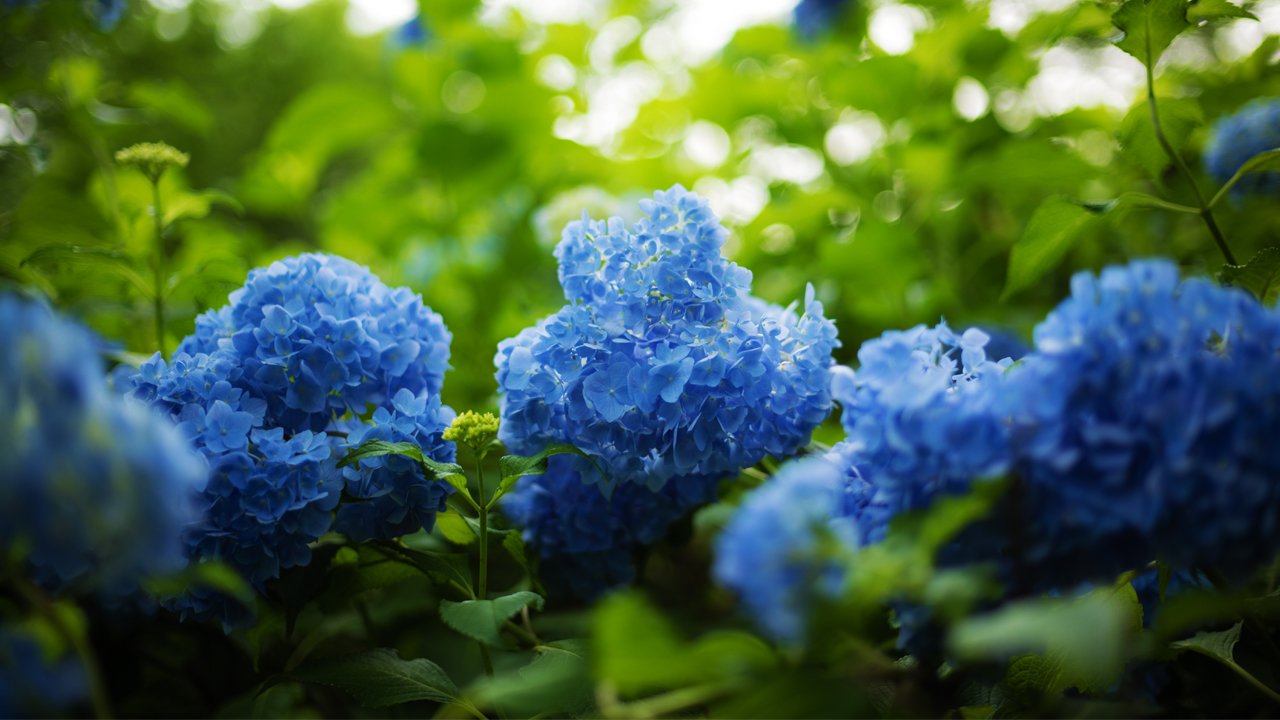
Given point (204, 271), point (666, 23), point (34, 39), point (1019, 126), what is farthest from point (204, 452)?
point (666, 23)

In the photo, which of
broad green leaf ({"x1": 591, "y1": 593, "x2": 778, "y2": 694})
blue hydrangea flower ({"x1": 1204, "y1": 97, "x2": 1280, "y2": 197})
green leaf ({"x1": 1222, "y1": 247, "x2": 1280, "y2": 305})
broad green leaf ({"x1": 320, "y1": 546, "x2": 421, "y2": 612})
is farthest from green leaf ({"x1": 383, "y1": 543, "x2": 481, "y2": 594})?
blue hydrangea flower ({"x1": 1204, "y1": 97, "x2": 1280, "y2": 197})

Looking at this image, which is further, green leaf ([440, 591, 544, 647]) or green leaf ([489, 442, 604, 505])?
green leaf ([489, 442, 604, 505])

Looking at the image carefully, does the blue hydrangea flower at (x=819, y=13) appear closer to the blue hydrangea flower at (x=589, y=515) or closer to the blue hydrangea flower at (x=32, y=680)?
the blue hydrangea flower at (x=589, y=515)

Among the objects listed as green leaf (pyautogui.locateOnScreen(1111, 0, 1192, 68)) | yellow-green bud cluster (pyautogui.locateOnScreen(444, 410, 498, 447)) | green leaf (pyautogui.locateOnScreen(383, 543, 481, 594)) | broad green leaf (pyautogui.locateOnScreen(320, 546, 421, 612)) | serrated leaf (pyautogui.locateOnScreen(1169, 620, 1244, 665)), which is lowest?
serrated leaf (pyautogui.locateOnScreen(1169, 620, 1244, 665))

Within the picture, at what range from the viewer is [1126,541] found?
0.79 metres

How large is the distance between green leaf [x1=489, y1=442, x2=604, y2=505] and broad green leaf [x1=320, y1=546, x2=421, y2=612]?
283 mm

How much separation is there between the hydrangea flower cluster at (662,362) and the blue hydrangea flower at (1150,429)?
407 mm

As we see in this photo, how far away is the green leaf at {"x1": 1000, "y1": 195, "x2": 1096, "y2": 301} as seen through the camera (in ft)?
4.16

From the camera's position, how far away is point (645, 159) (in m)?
3.10

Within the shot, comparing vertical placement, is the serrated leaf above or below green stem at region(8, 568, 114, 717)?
below

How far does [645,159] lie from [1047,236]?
205 cm

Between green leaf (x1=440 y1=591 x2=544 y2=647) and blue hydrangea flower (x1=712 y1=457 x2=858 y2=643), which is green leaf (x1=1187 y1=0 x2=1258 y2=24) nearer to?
blue hydrangea flower (x1=712 y1=457 x2=858 y2=643)

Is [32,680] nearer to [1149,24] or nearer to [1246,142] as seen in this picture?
[1149,24]

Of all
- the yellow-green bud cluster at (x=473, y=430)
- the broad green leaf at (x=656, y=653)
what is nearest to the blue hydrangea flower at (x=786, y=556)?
the broad green leaf at (x=656, y=653)
